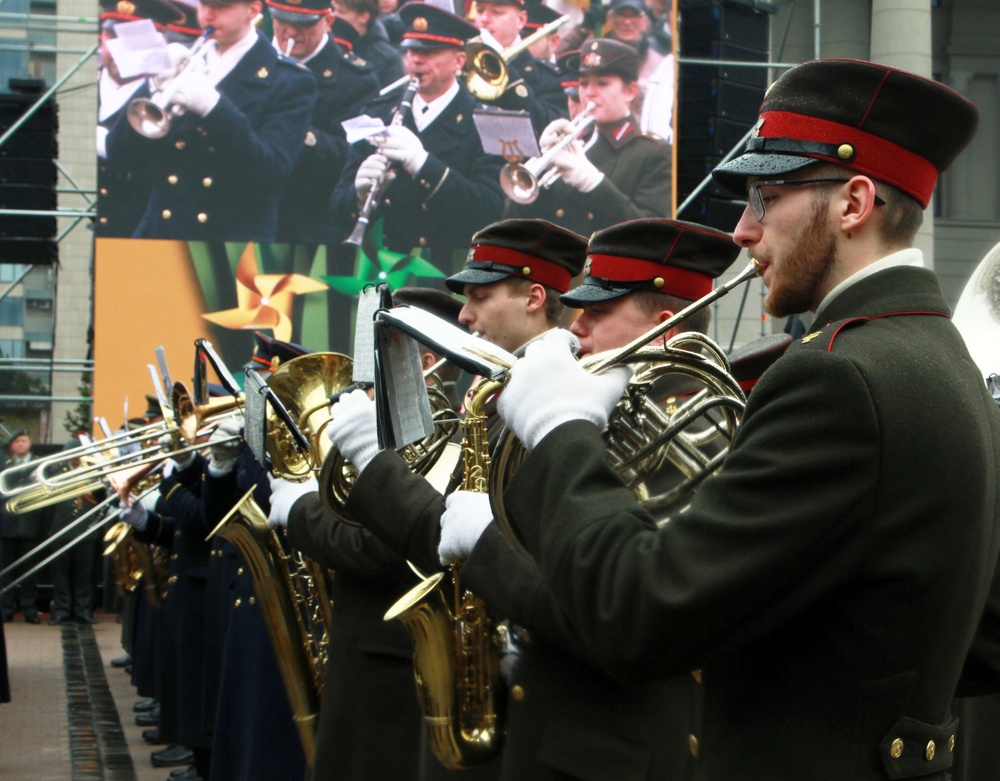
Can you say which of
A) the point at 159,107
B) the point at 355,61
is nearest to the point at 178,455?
the point at 159,107

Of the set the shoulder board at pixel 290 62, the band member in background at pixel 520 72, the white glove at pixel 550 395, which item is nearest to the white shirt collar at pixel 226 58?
the shoulder board at pixel 290 62

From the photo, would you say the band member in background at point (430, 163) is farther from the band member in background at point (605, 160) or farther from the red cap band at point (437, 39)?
the band member in background at point (605, 160)

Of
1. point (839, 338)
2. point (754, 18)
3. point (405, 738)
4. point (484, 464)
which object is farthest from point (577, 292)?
point (754, 18)

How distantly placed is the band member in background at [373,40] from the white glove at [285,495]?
973cm

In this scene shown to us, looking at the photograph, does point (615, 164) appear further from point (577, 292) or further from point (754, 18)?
point (577, 292)

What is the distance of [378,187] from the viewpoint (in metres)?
13.9

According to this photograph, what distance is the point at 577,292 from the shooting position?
366 cm

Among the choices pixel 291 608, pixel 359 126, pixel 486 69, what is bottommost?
pixel 291 608

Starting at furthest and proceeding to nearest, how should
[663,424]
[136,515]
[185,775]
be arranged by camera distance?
[136,515] → [185,775] → [663,424]

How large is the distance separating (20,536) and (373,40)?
5870 millimetres

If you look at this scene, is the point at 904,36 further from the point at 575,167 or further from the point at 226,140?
the point at 226,140

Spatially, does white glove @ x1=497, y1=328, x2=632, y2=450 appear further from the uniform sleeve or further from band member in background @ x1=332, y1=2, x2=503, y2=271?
band member in background @ x1=332, y1=2, x2=503, y2=271

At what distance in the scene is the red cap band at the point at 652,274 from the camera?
12.0 feet

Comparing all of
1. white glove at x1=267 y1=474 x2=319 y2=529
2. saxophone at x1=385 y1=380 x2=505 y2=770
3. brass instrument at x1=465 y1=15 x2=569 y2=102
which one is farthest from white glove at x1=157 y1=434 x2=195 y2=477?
brass instrument at x1=465 y1=15 x2=569 y2=102
